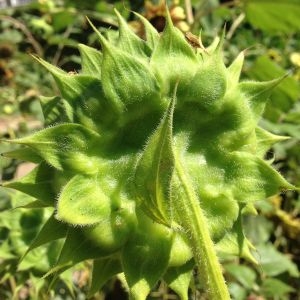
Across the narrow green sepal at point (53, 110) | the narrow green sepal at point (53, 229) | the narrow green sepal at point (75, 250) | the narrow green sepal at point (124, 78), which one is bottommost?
the narrow green sepal at point (53, 229)

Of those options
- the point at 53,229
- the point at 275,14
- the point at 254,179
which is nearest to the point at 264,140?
the point at 254,179

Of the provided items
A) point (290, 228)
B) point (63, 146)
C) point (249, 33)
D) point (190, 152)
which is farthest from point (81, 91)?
point (249, 33)

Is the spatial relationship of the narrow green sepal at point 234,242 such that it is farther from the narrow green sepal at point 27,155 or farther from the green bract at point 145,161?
the narrow green sepal at point 27,155

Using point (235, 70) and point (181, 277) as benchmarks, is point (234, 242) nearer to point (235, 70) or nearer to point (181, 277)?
point (181, 277)

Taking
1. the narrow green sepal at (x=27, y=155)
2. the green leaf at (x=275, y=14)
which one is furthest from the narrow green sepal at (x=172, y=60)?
the green leaf at (x=275, y=14)

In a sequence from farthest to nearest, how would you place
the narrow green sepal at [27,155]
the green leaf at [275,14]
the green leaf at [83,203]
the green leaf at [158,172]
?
the green leaf at [275,14] < the narrow green sepal at [27,155] < the green leaf at [83,203] < the green leaf at [158,172]

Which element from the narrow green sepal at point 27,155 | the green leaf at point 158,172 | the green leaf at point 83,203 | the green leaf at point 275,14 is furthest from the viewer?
the green leaf at point 275,14
